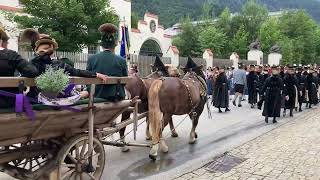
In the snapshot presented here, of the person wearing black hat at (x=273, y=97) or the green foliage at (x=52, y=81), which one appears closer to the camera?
the green foliage at (x=52, y=81)

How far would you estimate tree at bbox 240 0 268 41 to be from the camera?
6284cm

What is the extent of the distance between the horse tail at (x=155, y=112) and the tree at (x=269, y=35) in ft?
153

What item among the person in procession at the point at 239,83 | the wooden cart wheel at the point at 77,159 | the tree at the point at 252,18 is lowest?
the wooden cart wheel at the point at 77,159

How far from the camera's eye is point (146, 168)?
24.9 ft

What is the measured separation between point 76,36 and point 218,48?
32881 mm

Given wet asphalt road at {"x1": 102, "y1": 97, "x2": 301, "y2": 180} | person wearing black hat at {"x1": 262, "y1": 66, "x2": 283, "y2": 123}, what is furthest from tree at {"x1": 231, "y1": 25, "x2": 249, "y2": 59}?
wet asphalt road at {"x1": 102, "y1": 97, "x2": 301, "y2": 180}

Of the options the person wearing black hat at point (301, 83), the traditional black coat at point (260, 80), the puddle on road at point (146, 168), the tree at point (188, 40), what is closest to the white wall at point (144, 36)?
the tree at point (188, 40)

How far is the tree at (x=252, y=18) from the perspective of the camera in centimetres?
6284

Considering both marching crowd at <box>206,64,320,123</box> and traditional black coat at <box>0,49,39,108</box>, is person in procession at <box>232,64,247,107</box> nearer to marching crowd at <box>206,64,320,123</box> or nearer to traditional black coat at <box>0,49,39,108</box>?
marching crowd at <box>206,64,320,123</box>

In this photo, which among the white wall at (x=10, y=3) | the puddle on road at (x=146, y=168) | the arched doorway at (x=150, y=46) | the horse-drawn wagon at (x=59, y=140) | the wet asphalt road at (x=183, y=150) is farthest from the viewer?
the arched doorway at (x=150, y=46)

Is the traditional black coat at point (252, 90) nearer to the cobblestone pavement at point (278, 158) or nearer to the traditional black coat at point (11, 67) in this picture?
the cobblestone pavement at point (278, 158)

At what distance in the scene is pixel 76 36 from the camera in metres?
22.0

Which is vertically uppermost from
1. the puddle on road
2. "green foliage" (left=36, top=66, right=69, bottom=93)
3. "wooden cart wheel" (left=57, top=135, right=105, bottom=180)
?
"green foliage" (left=36, top=66, right=69, bottom=93)

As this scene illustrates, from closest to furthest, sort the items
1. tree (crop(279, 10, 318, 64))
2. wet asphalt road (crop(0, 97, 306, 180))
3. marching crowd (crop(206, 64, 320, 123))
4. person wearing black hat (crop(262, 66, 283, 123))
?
wet asphalt road (crop(0, 97, 306, 180))
person wearing black hat (crop(262, 66, 283, 123))
marching crowd (crop(206, 64, 320, 123))
tree (crop(279, 10, 318, 64))
